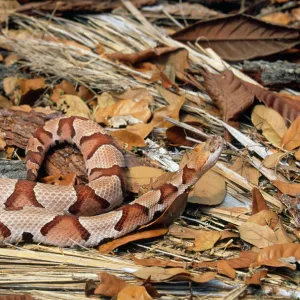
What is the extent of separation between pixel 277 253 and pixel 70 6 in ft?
15.3

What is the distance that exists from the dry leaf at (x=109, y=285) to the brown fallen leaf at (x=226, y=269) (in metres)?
0.73

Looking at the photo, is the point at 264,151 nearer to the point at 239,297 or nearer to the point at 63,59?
the point at 239,297

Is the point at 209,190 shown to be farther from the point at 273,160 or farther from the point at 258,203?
the point at 273,160

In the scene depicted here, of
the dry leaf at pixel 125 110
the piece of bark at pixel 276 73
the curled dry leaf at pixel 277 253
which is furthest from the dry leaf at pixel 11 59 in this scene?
the curled dry leaf at pixel 277 253

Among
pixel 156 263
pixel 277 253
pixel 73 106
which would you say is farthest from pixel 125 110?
pixel 277 253

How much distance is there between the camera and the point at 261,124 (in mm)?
5676

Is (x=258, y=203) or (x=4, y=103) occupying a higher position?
(x=4, y=103)

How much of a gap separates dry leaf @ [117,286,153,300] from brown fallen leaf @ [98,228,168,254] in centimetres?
69

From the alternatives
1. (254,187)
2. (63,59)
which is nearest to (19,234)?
(254,187)

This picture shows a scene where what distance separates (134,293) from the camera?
3.76 m

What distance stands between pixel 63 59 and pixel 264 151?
288 cm

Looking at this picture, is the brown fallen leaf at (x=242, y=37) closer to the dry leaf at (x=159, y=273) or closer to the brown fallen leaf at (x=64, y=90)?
the brown fallen leaf at (x=64, y=90)

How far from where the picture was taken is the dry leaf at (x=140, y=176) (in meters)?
5.20

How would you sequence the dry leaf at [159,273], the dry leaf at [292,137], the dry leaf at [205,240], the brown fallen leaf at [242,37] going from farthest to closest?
the brown fallen leaf at [242,37] → the dry leaf at [292,137] → the dry leaf at [205,240] → the dry leaf at [159,273]
